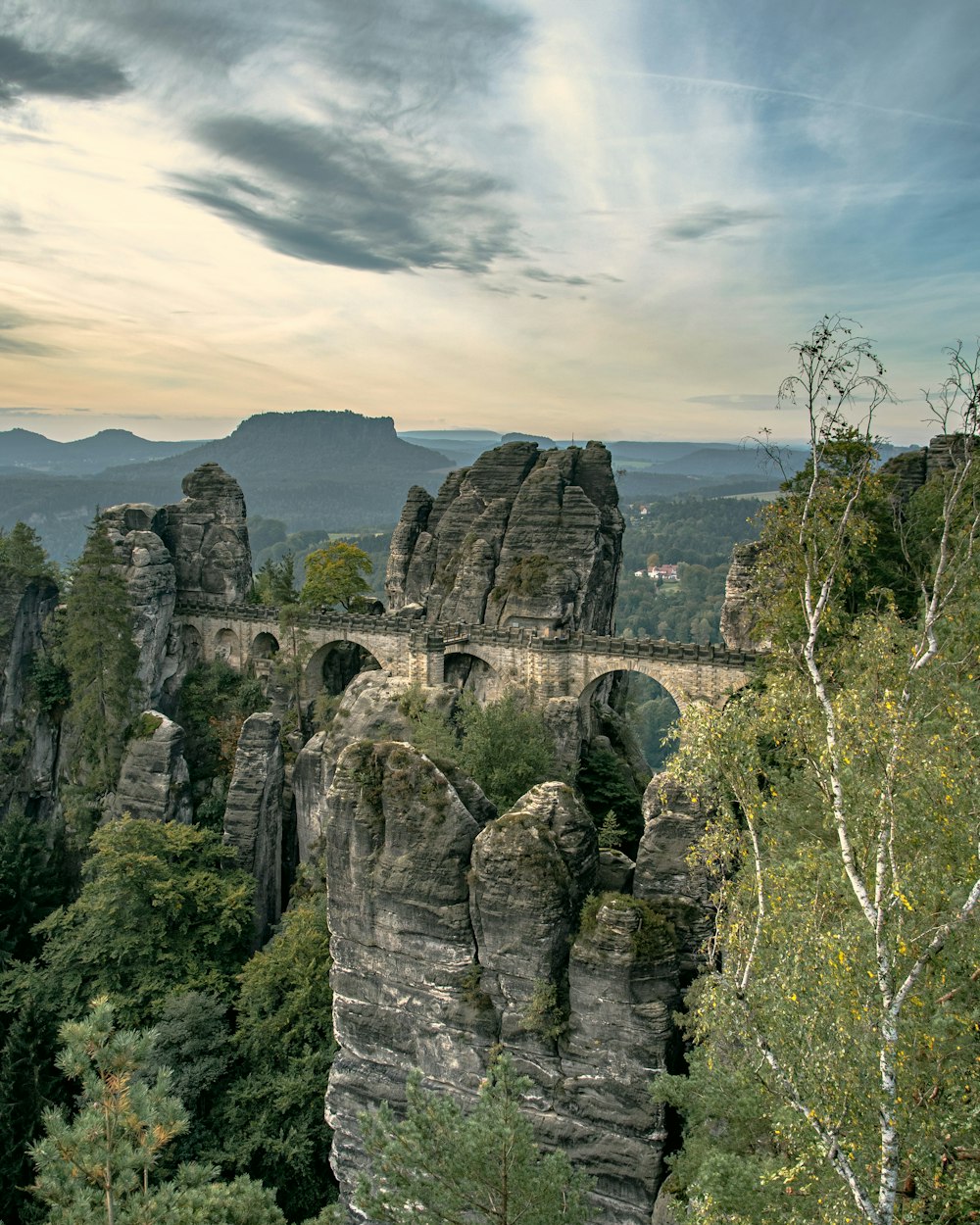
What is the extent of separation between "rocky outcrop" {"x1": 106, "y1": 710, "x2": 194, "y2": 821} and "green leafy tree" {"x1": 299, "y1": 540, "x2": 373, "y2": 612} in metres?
12.2

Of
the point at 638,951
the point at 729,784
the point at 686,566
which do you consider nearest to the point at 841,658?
the point at 729,784

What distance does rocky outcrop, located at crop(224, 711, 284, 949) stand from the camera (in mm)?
35656

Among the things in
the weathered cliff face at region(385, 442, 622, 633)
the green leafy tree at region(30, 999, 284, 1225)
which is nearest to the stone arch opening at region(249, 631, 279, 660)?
the weathered cliff face at region(385, 442, 622, 633)

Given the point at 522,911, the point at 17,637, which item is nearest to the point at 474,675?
the point at 17,637

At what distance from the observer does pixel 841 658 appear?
69.1 ft

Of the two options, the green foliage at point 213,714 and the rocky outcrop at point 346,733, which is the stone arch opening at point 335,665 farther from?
the rocky outcrop at point 346,733

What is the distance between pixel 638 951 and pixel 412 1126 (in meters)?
5.21

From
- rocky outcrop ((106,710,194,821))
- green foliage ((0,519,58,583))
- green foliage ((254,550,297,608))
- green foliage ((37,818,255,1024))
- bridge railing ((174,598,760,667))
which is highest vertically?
green foliage ((0,519,58,583))

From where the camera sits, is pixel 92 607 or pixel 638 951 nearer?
pixel 638 951

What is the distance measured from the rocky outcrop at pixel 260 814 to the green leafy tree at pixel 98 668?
23.0 ft

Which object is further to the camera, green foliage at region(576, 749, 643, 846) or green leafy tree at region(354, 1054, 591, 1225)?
green foliage at region(576, 749, 643, 846)

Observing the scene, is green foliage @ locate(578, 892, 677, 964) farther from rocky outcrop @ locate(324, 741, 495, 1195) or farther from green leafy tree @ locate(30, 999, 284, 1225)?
green leafy tree @ locate(30, 999, 284, 1225)

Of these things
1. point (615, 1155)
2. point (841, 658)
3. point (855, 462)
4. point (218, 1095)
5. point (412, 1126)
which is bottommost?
point (218, 1095)

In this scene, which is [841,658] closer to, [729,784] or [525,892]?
[729,784]
